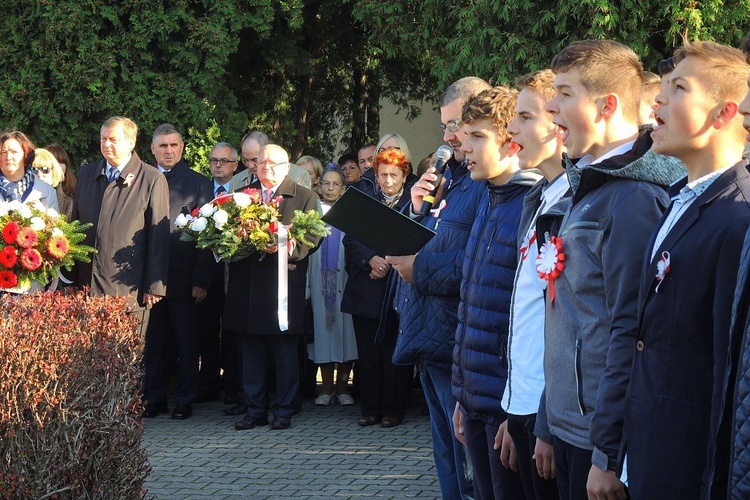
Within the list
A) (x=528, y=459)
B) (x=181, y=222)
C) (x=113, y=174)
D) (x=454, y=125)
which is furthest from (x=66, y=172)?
(x=528, y=459)

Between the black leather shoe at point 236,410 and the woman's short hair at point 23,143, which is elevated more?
the woman's short hair at point 23,143

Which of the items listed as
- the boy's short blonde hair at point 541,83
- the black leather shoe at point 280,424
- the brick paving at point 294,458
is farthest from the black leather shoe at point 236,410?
the boy's short blonde hair at point 541,83

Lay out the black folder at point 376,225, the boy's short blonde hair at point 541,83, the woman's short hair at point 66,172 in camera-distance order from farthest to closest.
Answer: the woman's short hair at point 66,172 < the black folder at point 376,225 < the boy's short blonde hair at point 541,83

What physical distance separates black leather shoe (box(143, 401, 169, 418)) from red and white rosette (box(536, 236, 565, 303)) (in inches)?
247

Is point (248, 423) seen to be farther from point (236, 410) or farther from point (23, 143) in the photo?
point (23, 143)

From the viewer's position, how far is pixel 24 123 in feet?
42.4

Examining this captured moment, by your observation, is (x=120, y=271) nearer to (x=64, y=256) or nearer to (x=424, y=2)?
(x=64, y=256)

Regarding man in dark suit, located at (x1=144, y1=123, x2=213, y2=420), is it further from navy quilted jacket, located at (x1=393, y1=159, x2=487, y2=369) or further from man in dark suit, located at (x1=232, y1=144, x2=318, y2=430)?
navy quilted jacket, located at (x1=393, y1=159, x2=487, y2=369)

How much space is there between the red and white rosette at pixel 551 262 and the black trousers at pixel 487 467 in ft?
3.10

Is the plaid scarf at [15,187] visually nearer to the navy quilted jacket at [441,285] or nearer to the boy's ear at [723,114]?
the navy quilted jacket at [441,285]

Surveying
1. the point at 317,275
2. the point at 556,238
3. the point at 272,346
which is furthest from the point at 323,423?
the point at 556,238

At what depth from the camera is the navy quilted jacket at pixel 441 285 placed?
16.5 feet

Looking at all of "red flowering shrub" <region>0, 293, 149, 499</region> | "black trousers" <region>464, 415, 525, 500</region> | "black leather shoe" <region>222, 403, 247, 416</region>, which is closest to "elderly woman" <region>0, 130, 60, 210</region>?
"black leather shoe" <region>222, 403, 247, 416</region>

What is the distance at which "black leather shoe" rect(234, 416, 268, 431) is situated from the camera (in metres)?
8.64
